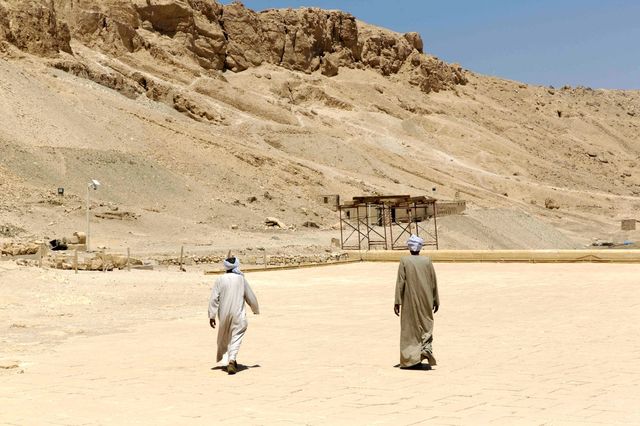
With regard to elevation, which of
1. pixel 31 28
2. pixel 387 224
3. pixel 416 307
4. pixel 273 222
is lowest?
pixel 416 307

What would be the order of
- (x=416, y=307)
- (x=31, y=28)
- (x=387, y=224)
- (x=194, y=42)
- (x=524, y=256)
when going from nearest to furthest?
(x=416, y=307) < (x=524, y=256) < (x=387, y=224) < (x=31, y=28) < (x=194, y=42)

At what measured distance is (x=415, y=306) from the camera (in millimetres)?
8742

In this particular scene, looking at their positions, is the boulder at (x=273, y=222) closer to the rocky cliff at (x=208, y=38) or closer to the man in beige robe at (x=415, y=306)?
the rocky cliff at (x=208, y=38)

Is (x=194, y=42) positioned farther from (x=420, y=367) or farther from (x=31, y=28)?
(x=420, y=367)

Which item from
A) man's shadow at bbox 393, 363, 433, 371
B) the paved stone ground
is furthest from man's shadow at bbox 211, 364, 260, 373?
man's shadow at bbox 393, 363, 433, 371

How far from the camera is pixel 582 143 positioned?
94.2m

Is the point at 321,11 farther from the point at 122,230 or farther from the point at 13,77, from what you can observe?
the point at 122,230

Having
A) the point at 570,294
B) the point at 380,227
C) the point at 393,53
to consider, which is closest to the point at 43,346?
the point at 570,294

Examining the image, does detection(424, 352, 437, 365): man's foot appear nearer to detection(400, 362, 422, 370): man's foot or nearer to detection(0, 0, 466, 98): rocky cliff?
detection(400, 362, 422, 370): man's foot

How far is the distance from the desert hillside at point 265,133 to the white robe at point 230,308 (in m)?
24.2

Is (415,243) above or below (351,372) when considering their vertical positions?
above

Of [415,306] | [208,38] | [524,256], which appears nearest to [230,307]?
[415,306]

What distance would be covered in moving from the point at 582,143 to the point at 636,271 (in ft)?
253

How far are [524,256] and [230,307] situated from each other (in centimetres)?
1687
